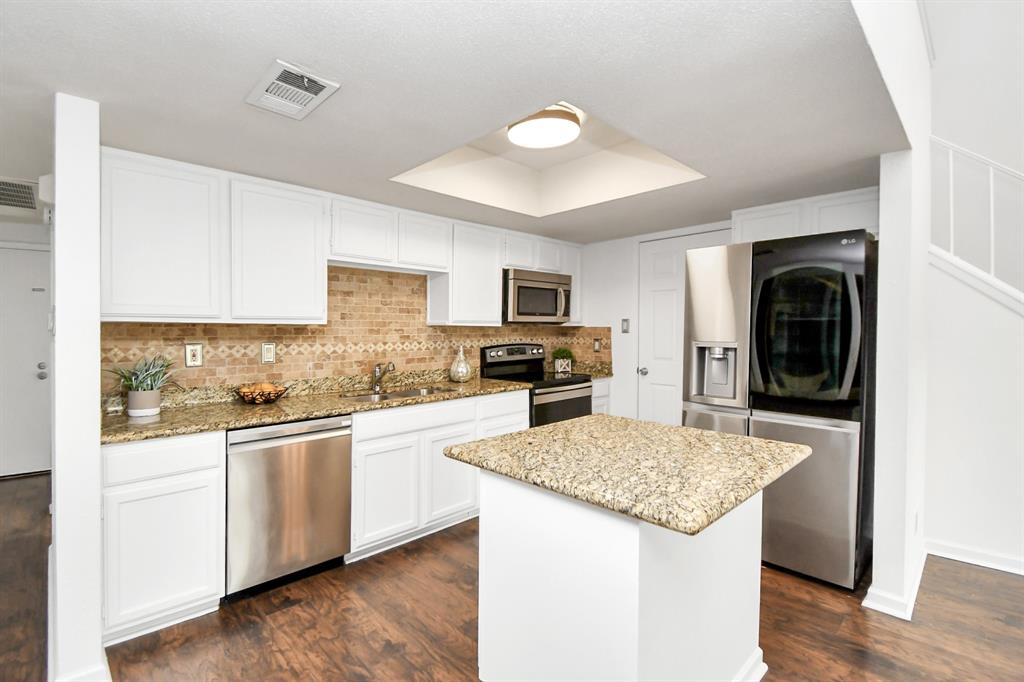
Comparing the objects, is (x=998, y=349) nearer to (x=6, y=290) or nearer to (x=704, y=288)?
(x=704, y=288)

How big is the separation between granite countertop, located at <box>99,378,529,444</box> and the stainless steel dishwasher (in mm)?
51

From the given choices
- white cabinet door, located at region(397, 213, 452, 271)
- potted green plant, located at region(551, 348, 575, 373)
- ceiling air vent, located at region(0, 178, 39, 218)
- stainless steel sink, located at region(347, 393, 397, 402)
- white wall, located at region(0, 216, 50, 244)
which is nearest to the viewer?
ceiling air vent, located at region(0, 178, 39, 218)

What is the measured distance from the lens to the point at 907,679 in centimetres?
190

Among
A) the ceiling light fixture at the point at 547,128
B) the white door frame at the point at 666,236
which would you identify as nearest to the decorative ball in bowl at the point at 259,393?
the ceiling light fixture at the point at 547,128

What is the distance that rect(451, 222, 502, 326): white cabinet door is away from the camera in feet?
12.3

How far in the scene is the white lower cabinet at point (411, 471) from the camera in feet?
9.34

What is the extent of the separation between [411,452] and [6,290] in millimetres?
4159

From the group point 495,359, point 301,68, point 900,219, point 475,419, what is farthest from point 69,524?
point 900,219

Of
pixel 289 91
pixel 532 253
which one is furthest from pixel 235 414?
pixel 532 253

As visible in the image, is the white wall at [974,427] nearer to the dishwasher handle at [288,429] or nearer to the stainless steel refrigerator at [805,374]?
the stainless steel refrigerator at [805,374]

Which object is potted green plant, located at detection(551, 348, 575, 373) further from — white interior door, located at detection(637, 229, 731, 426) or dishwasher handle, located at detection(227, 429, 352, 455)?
dishwasher handle, located at detection(227, 429, 352, 455)

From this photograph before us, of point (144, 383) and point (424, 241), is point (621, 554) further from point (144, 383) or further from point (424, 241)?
point (424, 241)

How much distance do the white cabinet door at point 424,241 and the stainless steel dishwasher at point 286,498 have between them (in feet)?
4.18

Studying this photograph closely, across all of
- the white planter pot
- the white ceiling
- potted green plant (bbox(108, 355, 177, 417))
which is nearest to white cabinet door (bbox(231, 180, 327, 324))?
the white ceiling
